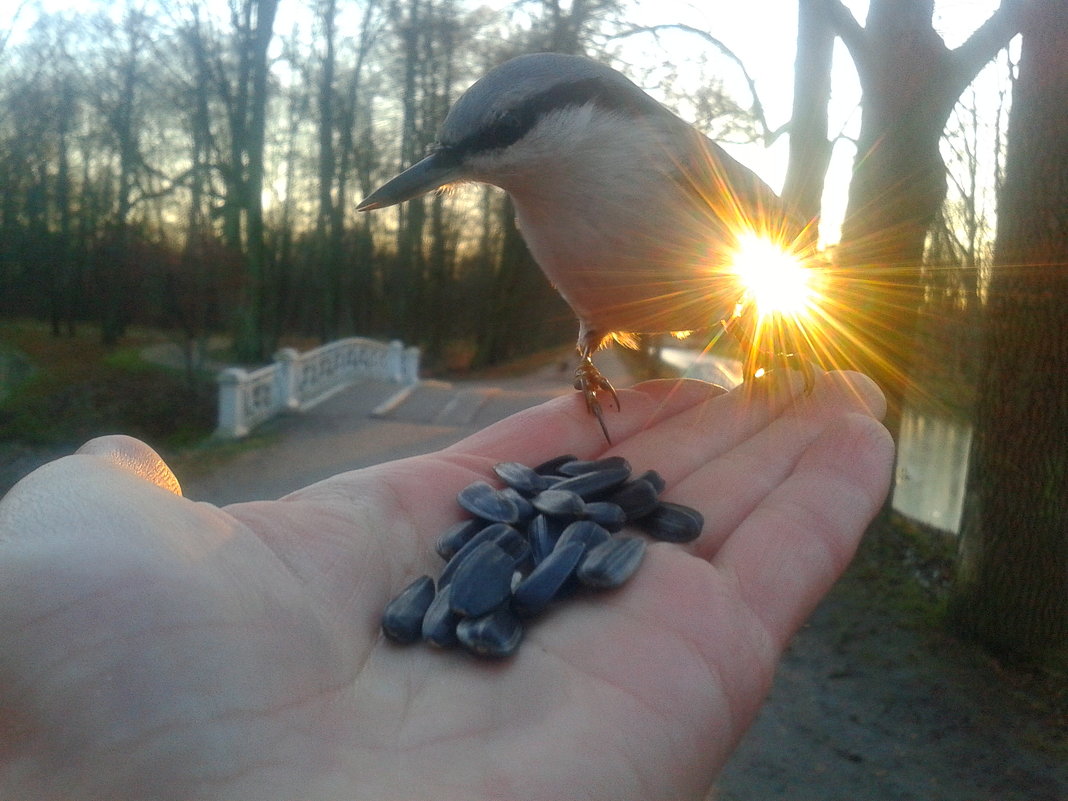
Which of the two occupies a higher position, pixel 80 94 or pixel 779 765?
pixel 80 94

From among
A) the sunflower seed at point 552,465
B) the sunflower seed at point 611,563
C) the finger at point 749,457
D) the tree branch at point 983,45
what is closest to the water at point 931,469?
the tree branch at point 983,45

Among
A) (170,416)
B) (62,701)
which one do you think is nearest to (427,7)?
(170,416)

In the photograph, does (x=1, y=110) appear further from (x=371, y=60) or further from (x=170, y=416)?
(x=371, y=60)

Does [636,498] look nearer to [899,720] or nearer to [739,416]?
[739,416]

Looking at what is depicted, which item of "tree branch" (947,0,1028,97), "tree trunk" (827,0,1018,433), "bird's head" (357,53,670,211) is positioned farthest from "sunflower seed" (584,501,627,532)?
"tree branch" (947,0,1028,97)

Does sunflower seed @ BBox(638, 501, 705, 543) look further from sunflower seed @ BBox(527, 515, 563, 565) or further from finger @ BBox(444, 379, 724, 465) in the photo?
finger @ BBox(444, 379, 724, 465)
